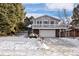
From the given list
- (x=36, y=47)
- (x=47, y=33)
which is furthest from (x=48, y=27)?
(x=36, y=47)

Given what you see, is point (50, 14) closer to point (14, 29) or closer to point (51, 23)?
point (51, 23)

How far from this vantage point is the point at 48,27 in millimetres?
2848

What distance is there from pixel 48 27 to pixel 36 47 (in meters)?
0.32

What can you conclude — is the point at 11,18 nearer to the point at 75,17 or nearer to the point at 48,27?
the point at 48,27

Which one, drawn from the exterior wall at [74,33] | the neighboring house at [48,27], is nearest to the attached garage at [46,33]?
the neighboring house at [48,27]

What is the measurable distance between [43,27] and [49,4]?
322 millimetres

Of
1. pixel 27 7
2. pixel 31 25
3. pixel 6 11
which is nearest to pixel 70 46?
pixel 31 25

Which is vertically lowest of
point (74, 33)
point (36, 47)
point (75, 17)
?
point (36, 47)

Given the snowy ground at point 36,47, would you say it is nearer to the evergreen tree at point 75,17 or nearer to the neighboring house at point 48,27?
the neighboring house at point 48,27

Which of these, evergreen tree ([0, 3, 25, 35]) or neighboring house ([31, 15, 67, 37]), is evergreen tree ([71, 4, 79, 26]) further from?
evergreen tree ([0, 3, 25, 35])

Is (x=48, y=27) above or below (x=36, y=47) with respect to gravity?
above

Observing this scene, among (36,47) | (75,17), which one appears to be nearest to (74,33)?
(75,17)

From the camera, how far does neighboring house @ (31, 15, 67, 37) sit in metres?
2.83

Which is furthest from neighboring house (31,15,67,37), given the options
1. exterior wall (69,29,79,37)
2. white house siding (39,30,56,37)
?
exterior wall (69,29,79,37)
